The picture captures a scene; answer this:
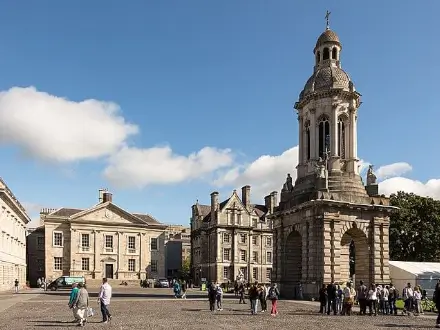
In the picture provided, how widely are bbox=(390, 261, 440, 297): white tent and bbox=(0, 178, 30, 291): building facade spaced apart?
126 ft

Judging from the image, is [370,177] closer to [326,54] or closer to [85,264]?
[326,54]

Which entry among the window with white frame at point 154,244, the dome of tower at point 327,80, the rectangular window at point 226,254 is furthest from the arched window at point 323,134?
the window with white frame at point 154,244

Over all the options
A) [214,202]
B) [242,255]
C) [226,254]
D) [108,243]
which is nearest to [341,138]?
[226,254]

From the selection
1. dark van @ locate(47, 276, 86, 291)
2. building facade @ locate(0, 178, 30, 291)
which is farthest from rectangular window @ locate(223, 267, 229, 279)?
building facade @ locate(0, 178, 30, 291)

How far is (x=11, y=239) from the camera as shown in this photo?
209ft

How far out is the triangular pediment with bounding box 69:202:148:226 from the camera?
79125 mm

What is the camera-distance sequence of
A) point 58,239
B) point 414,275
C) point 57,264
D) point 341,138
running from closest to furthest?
point 414,275 < point 341,138 < point 57,264 < point 58,239

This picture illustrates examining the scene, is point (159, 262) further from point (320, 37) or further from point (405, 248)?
point (320, 37)

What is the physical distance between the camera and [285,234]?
134 ft

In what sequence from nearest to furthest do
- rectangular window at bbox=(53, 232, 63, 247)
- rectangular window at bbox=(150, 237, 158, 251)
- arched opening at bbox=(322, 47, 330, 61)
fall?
arched opening at bbox=(322, 47, 330, 61)
rectangular window at bbox=(53, 232, 63, 247)
rectangular window at bbox=(150, 237, 158, 251)

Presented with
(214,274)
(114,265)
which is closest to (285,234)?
(214,274)

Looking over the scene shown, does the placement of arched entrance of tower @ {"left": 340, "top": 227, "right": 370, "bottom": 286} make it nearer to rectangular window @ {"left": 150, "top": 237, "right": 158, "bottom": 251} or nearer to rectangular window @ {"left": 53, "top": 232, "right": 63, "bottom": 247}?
rectangular window @ {"left": 150, "top": 237, "right": 158, "bottom": 251}

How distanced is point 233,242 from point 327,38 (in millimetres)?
45082

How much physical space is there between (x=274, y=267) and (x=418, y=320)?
56.9 feet
